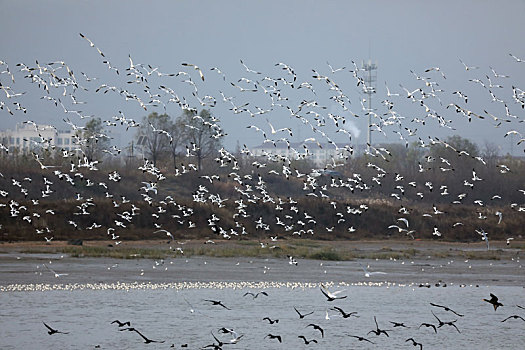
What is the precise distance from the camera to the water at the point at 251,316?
89.8 ft

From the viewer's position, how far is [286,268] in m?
44.2

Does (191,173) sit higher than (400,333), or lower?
higher

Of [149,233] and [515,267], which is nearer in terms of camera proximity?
[515,267]

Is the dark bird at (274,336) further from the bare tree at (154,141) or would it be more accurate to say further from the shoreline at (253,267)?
the bare tree at (154,141)

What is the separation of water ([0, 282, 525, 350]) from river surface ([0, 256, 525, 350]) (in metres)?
0.03

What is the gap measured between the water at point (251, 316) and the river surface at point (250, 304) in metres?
0.03

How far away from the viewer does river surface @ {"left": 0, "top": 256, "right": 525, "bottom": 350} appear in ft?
90.9

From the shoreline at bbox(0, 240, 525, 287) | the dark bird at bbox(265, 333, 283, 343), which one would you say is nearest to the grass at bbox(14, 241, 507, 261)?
the shoreline at bbox(0, 240, 525, 287)

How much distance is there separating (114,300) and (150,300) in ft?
3.76

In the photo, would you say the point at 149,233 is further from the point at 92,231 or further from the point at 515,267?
the point at 515,267

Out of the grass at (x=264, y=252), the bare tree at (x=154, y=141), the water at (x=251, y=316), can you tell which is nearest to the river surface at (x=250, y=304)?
the water at (x=251, y=316)

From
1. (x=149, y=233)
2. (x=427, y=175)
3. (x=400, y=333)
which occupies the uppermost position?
(x=427, y=175)

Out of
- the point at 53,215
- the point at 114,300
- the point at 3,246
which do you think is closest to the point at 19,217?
the point at 53,215

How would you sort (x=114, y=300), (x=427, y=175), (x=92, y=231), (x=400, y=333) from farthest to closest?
(x=427, y=175)
(x=92, y=231)
(x=114, y=300)
(x=400, y=333)
